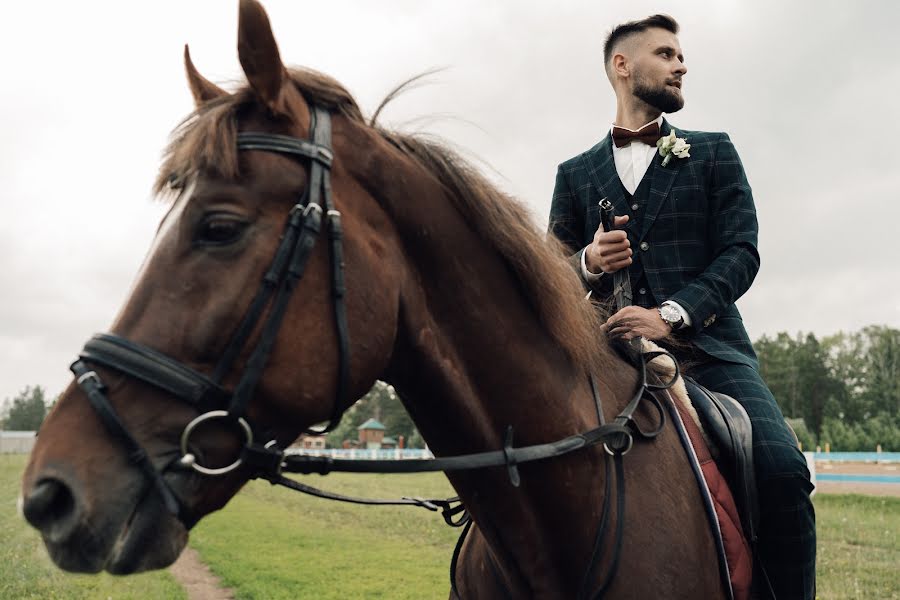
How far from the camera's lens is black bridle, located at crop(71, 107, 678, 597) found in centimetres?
201

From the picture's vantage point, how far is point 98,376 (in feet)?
6.63

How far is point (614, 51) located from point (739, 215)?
1.34 m

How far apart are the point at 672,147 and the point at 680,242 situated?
530mm

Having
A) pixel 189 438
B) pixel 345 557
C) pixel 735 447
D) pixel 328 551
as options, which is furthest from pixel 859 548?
pixel 189 438

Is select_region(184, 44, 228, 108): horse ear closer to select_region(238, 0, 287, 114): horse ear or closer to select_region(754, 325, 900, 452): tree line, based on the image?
select_region(238, 0, 287, 114): horse ear

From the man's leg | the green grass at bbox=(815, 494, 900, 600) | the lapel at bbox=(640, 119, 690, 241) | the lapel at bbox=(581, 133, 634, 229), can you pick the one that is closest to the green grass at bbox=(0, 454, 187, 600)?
the lapel at bbox=(581, 133, 634, 229)

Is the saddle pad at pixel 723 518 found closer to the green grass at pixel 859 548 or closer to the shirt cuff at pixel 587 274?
the shirt cuff at pixel 587 274

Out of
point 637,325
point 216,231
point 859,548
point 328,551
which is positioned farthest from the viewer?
point 328,551

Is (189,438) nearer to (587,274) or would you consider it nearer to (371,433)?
(587,274)

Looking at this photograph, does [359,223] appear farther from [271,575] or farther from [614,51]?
[271,575]

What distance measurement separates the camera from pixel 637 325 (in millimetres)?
3242

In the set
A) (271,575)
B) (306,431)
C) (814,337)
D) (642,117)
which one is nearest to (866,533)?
(271,575)

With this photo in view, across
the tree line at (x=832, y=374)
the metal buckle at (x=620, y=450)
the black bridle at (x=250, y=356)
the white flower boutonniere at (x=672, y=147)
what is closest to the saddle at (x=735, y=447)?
the metal buckle at (x=620, y=450)

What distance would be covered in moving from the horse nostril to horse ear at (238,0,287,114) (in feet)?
4.38
